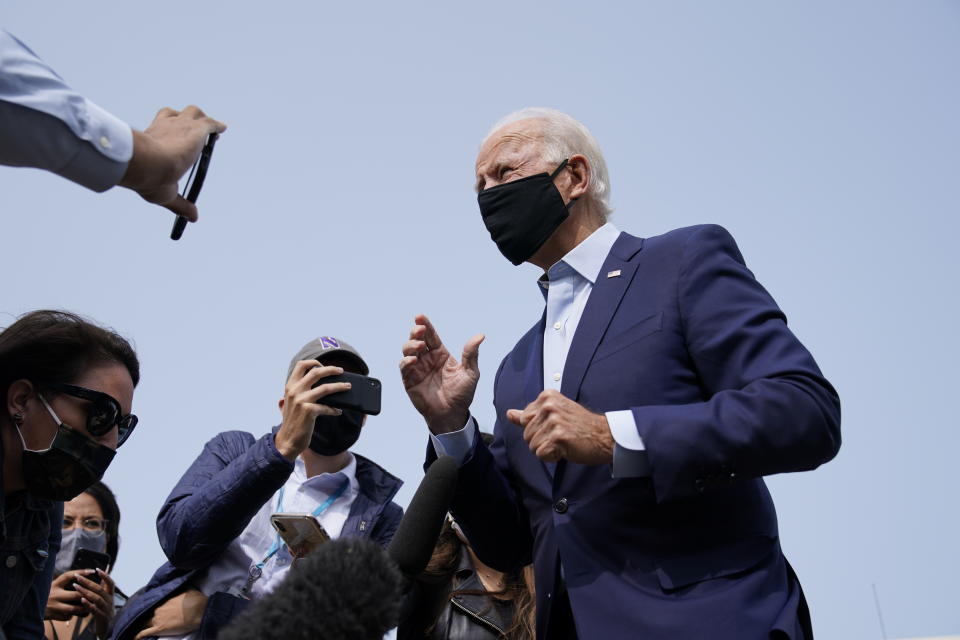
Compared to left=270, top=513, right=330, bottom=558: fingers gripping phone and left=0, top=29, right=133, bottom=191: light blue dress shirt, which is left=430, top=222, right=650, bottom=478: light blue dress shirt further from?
left=0, top=29, right=133, bottom=191: light blue dress shirt

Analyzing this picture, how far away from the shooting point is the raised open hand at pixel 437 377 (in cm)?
348

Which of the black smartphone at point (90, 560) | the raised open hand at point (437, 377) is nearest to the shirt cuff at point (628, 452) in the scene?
the raised open hand at point (437, 377)

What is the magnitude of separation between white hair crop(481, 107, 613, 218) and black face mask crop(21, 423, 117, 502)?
207 centimetres

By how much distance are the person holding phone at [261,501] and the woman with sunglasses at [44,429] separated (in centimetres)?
49

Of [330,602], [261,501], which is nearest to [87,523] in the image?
Result: [261,501]

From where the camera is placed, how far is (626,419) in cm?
266

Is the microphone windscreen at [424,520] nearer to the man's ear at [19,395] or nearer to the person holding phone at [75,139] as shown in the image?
the person holding phone at [75,139]

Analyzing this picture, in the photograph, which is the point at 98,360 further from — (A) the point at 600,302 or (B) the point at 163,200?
(A) the point at 600,302

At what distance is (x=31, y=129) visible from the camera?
2424 mm

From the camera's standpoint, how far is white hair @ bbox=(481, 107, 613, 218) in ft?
12.4

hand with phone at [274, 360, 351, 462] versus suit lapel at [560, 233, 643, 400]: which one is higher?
suit lapel at [560, 233, 643, 400]

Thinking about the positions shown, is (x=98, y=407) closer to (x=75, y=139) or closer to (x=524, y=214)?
(x=75, y=139)

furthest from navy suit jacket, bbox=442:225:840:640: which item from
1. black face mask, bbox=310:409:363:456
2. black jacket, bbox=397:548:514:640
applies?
black face mask, bbox=310:409:363:456

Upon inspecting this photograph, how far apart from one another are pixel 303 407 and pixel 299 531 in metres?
0.55
